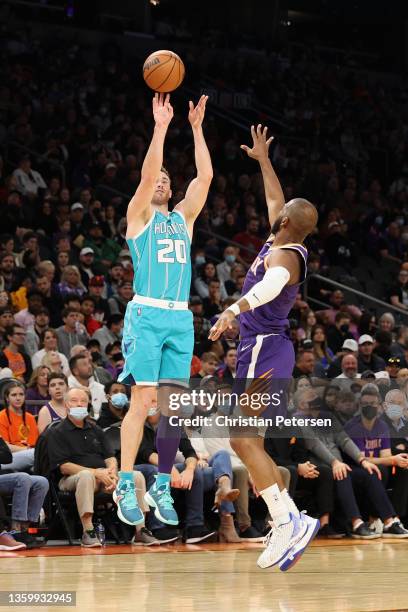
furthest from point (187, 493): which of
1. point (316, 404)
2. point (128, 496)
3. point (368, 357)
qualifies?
point (368, 357)

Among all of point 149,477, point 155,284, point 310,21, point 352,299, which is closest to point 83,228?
point 352,299

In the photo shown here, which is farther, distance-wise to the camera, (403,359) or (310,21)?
(310,21)

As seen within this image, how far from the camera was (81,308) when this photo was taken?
13.0m

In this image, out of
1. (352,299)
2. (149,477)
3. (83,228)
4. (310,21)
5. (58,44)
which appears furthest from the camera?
(310,21)

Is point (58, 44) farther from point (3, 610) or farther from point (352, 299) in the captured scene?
point (3, 610)

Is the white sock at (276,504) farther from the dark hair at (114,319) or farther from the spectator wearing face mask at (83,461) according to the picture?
the dark hair at (114,319)

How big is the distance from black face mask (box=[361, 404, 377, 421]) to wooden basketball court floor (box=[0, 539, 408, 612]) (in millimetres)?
1808

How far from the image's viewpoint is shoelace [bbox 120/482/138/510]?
7.06 metres

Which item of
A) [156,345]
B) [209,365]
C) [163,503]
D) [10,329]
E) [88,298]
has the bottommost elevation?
[163,503]

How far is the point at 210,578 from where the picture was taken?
7.59 m

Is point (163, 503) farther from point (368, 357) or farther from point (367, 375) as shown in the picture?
point (368, 357)

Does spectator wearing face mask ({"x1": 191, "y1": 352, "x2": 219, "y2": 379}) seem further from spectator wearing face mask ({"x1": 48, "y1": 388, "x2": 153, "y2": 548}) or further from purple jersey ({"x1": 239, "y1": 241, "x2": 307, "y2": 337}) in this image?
purple jersey ({"x1": 239, "y1": 241, "x2": 307, "y2": 337})

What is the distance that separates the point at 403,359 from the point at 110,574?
7.23 m

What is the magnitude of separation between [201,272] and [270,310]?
26.0 feet
